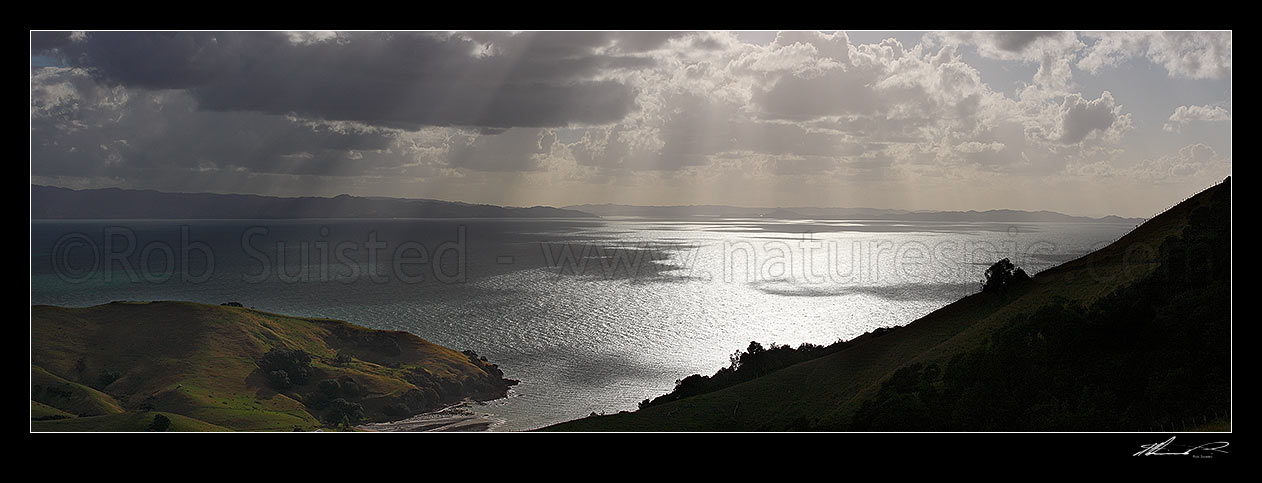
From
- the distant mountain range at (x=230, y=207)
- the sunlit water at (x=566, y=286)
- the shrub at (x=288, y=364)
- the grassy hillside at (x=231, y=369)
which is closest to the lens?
Result: the grassy hillside at (x=231, y=369)

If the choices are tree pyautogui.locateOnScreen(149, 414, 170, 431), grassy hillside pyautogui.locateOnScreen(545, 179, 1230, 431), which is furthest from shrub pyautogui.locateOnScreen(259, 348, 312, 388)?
grassy hillside pyautogui.locateOnScreen(545, 179, 1230, 431)

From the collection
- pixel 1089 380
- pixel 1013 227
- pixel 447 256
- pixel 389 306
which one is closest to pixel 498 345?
pixel 389 306

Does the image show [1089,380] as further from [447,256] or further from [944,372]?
[447,256]

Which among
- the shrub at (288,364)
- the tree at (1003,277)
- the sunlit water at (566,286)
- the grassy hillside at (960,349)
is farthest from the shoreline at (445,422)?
the tree at (1003,277)

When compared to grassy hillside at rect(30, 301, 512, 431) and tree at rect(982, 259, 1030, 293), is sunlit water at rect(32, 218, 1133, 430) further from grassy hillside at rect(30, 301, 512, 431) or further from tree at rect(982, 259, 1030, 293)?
tree at rect(982, 259, 1030, 293)

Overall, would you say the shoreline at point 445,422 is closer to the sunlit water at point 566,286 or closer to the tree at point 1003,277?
the sunlit water at point 566,286
